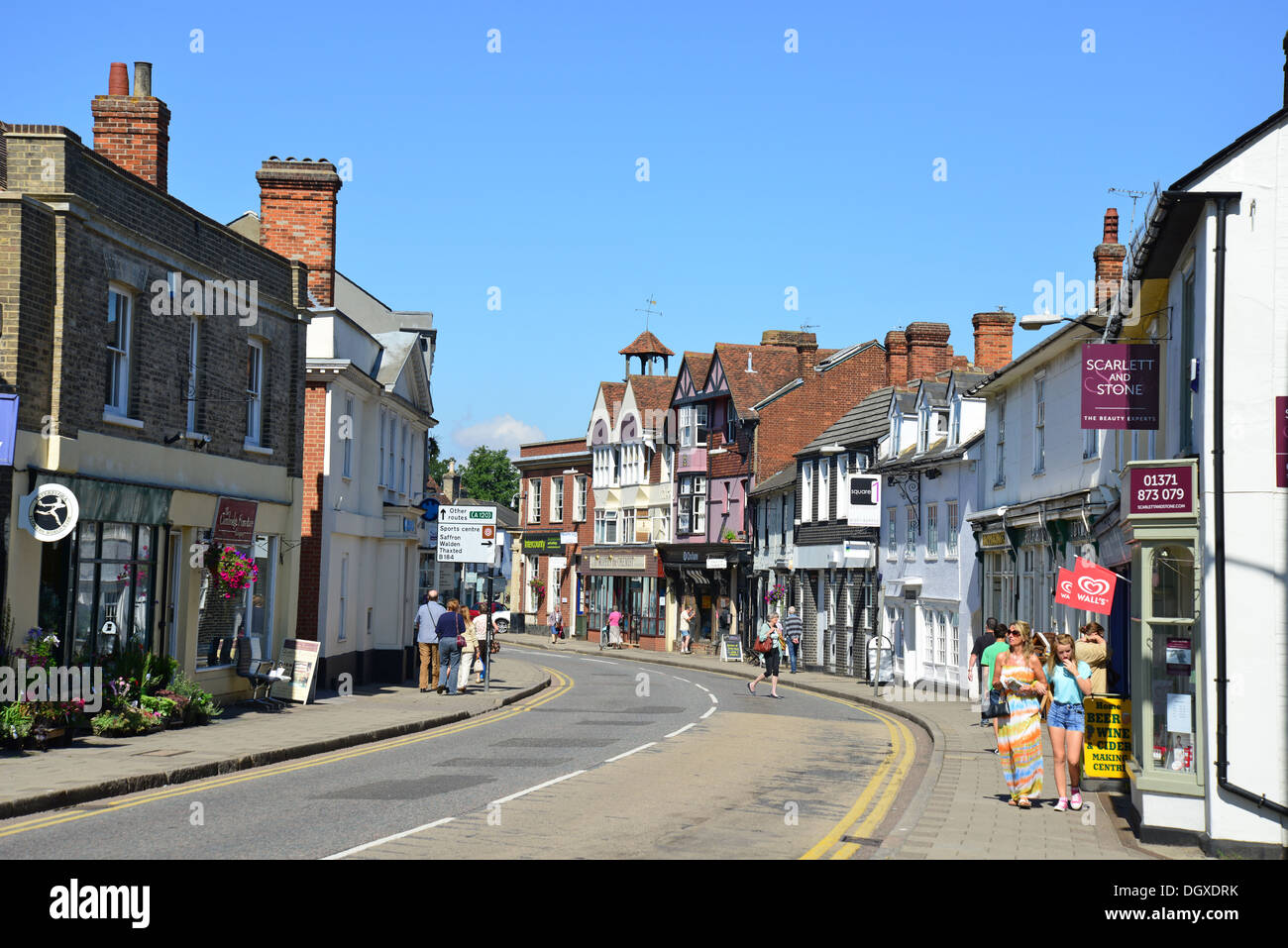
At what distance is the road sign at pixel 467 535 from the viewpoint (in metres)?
28.3

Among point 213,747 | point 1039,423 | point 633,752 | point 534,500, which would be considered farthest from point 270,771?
point 534,500

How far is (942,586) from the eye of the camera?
35656 millimetres

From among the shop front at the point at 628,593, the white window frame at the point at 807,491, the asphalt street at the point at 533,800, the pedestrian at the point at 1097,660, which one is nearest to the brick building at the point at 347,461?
the asphalt street at the point at 533,800

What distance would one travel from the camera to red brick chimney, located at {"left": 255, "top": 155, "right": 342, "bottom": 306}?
2930 cm

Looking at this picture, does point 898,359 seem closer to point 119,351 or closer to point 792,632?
point 792,632

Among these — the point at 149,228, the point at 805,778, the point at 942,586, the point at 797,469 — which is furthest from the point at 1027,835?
the point at 797,469

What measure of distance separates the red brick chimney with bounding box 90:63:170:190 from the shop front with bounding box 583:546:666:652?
142ft

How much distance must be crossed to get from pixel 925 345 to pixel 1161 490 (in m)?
32.5

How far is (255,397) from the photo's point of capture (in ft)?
79.8

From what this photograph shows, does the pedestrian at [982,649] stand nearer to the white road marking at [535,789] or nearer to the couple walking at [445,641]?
the white road marking at [535,789]

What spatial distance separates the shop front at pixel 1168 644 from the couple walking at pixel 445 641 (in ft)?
55.0

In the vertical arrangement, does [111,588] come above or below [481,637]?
above

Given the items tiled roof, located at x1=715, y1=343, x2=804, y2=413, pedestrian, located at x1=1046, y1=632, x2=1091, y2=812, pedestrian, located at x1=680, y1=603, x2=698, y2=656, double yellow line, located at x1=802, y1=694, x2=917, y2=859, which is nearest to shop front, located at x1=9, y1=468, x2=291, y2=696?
double yellow line, located at x1=802, y1=694, x2=917, y2=859

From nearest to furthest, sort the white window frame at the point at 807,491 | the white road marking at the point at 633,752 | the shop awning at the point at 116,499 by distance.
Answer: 1. the shop awning at the point at 116,499
2. the white road marking at the point at 633,752
3. the white window frame at the point at 807,491
